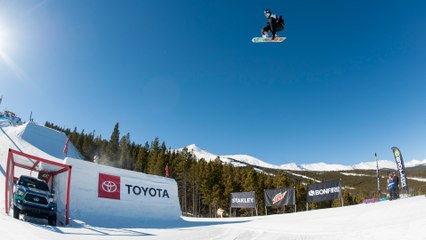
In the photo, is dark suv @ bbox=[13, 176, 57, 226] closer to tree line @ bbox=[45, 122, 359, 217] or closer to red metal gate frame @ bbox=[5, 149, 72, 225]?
red metal gate frame @ bbox=[5, 149, 72, 225]

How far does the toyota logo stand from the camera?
1557cm

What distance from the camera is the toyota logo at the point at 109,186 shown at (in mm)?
15575

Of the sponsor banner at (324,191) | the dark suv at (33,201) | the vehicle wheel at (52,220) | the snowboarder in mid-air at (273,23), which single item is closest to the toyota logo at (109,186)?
the dark suv at (33,201)

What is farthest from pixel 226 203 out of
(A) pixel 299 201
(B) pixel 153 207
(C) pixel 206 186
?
(B) pixel 153 207

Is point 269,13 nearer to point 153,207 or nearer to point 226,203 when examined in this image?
→ point 153,207

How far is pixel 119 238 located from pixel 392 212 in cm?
1158

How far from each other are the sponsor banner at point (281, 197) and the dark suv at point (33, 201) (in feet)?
65.2

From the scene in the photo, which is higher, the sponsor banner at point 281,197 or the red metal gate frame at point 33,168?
the red metal gate frame at point 33,168

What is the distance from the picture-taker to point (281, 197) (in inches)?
1048

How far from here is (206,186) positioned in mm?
55156

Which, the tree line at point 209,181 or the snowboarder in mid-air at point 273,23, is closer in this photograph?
the snowboarder in mid-air at point 273,23

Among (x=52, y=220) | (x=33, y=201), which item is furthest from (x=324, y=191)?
(x=33, y=201)

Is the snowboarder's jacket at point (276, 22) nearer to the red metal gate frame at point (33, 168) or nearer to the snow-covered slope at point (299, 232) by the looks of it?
the snow-covered slope at point (299, 232)

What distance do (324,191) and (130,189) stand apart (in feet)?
53.5
